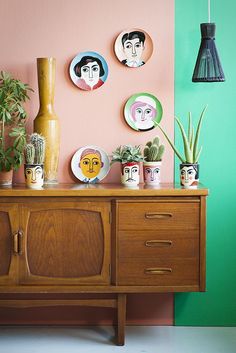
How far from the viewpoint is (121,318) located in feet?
12.0

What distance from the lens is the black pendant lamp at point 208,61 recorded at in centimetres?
372

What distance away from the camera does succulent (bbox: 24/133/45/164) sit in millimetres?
3629

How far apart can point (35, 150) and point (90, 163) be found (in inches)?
16.2

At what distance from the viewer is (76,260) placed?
3.59 metres

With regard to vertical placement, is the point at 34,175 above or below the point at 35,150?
below

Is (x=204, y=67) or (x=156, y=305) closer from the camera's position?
(x=204, y=67)

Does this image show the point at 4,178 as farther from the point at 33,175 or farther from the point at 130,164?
the point at 130,164

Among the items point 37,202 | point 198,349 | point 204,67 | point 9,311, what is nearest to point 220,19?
point 204,67

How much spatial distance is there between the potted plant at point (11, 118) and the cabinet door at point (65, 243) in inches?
13.1

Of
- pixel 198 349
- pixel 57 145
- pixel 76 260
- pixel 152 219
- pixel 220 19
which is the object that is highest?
pixel 220 19

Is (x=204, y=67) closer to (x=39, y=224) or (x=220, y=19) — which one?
(x=220, y=19)

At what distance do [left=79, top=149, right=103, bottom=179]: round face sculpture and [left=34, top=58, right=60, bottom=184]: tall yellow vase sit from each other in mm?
179

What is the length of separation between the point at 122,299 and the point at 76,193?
65 centimetres

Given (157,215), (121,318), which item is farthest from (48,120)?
(121,318)
